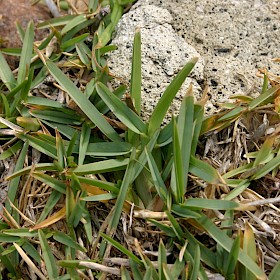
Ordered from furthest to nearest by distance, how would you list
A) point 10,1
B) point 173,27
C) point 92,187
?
point 10,1 < point 173,27 < point 92,187

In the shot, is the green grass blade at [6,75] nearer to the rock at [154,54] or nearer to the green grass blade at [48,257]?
the rock at [154,54]

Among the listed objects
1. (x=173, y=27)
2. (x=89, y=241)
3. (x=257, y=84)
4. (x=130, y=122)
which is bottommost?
(x=89, y=241)

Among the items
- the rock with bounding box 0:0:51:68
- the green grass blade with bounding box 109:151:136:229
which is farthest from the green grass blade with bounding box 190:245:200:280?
the rock with bounding box 0:0:51:68

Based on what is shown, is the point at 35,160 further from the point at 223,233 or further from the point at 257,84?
the point at 257,84

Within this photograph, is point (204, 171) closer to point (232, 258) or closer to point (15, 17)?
point (232, 258)

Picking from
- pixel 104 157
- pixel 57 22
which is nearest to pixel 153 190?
pixel 104 157

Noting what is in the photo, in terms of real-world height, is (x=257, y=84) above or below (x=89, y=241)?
above
